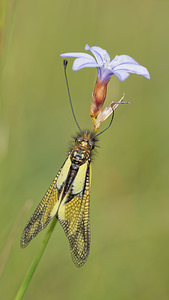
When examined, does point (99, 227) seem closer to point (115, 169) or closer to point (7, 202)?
point (115, 169)

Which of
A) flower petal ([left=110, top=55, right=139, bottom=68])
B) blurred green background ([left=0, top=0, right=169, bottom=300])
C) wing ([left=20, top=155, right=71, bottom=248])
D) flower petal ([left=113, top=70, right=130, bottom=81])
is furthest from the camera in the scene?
blurred green background ([left=0, top=0, right=169, bottom=300])

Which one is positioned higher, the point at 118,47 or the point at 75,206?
the point at 118,47

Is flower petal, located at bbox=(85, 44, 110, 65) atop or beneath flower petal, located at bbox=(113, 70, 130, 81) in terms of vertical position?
atop

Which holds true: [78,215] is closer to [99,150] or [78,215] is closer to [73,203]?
[73,203]

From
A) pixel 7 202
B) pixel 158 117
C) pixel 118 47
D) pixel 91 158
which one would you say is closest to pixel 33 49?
pixel 118 47

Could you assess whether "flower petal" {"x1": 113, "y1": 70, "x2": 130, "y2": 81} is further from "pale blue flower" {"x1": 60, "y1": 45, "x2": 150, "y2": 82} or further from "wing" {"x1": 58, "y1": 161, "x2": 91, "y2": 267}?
"wing" {"x1": 58, "y1": 161, "x2": 91, "y2": 267}

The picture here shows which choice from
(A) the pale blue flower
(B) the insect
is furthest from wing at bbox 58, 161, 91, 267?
(A) the pale blue flower

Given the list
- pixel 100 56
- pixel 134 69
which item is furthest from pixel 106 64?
pixel 134 69
